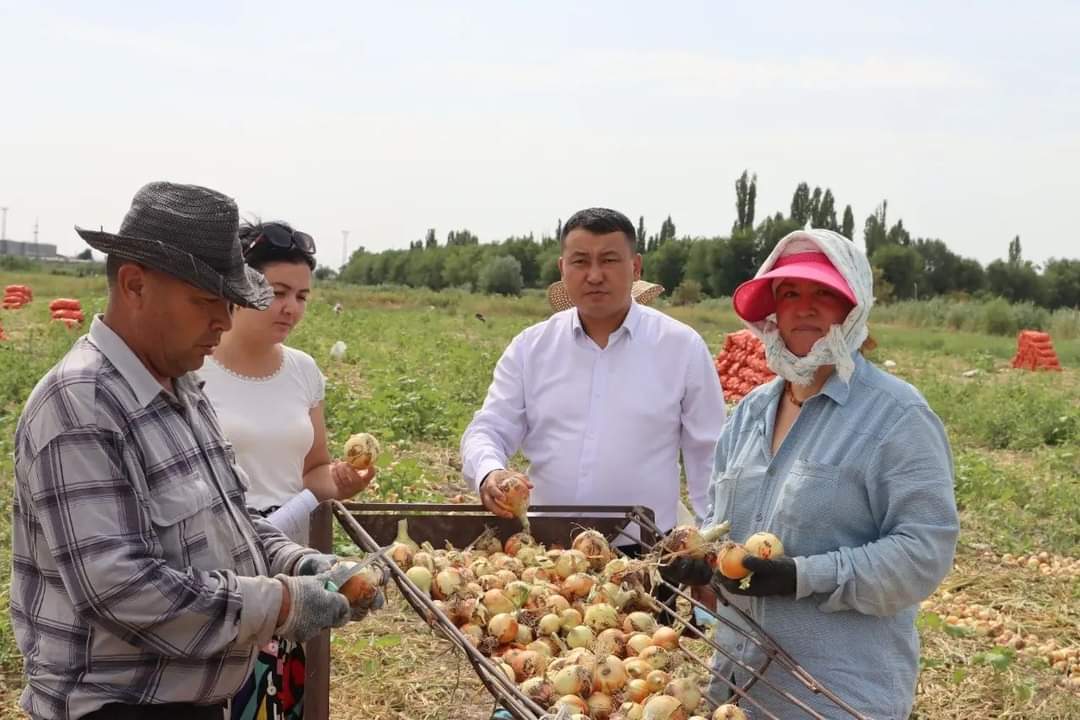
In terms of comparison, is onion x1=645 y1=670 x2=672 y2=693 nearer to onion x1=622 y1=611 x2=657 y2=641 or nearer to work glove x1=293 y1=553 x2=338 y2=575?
onion x1=622 y1=611 x2=657 y2=641

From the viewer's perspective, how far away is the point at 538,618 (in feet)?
8.50

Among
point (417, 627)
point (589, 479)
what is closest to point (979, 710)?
point (589, 479)

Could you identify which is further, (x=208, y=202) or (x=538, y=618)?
(x=538, y=618)

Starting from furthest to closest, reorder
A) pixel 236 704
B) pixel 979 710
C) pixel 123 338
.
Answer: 1. pixel 979 710
2. pixel 236 704
3. pixel 123 338

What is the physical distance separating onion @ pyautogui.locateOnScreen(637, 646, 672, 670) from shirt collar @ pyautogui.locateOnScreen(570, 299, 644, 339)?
142 cm

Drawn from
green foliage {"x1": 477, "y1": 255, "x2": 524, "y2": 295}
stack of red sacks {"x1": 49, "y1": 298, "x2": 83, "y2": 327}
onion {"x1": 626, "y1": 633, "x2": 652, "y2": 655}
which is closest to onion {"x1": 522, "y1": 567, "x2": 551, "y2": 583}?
onion {"x1": 626, "y1": 633, "x2": 652, "y2": 655}

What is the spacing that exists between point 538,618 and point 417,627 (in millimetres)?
1915

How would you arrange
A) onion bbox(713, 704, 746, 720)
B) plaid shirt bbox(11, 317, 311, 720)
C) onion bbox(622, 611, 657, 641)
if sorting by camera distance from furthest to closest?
1. onion bbox(622, 611, 657, 641)
2. onion bbox(713, 704, 746, 720)
3. plaid shirt bbox(11, 317, 311, 720)

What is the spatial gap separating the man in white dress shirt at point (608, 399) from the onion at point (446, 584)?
2.57 ft

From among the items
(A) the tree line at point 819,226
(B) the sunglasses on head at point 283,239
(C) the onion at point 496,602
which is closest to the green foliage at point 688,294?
(A) the tree line at point 819,226

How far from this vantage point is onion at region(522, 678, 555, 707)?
2178 mm

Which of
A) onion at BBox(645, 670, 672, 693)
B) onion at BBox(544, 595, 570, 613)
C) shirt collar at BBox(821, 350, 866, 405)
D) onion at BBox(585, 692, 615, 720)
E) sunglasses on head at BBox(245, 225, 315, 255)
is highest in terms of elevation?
sunglasses on head at BBox(245, 225, 315, 255)

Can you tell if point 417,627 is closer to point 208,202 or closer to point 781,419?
point 781,419

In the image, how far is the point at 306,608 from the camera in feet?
6.39
